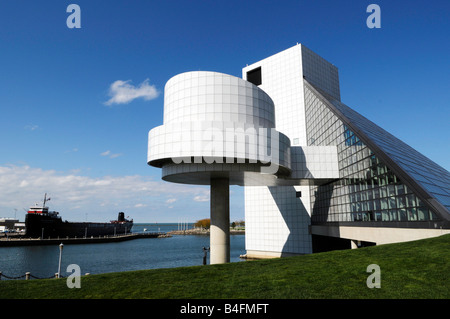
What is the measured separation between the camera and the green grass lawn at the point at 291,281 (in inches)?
440

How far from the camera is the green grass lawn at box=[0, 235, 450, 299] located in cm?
1117

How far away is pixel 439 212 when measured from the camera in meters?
19.1

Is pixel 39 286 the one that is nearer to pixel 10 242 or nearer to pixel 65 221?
pixel 10 242

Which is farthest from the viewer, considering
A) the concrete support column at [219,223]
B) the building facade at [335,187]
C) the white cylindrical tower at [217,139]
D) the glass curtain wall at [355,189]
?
the concrete support column at [219,223]

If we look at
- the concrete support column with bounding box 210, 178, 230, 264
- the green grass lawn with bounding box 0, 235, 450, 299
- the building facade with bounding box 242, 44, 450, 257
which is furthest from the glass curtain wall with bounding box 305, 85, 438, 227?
the concrete support column with bounding box 210, 178, 230, 264

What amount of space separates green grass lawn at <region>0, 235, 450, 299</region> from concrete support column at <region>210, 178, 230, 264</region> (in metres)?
15.5

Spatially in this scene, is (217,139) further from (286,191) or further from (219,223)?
(286,191)

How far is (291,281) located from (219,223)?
20.3 meters

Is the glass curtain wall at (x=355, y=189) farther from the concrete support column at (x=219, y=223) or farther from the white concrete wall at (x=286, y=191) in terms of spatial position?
the concrete support column at (x=219, y=223)

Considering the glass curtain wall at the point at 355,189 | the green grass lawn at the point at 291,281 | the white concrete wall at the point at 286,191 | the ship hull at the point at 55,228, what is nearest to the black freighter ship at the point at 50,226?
the ship hull at the point at 55,228

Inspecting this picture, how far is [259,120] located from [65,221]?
12757cm

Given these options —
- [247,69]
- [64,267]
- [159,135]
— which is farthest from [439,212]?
[64,267]

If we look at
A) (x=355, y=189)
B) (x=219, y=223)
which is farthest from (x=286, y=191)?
(x=219, y=223)

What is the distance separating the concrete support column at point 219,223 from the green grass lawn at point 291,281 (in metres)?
15.5
